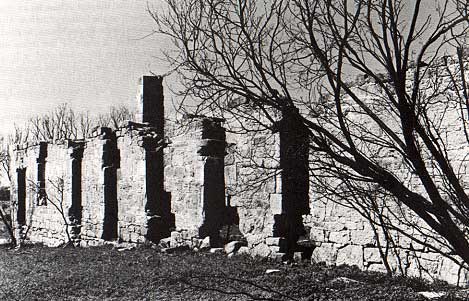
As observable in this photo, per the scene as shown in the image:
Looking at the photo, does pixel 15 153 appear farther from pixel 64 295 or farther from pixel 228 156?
pixel 64 295

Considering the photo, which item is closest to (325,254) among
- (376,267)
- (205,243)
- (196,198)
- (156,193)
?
(376,267)

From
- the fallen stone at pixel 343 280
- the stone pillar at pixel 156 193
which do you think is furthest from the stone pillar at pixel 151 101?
the fallen stone at pixel 343 280

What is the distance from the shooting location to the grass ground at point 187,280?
24.6 ft

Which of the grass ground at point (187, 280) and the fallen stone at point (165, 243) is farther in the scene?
the fallen stone at point (165, 243)

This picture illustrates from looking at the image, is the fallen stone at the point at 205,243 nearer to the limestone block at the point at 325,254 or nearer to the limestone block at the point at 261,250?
the limestone block at the point at 261,250

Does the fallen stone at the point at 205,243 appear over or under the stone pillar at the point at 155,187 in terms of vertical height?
under

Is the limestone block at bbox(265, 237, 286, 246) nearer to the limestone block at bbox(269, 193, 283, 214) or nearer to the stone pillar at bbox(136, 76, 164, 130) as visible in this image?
the limestone block at bbox(269, 193, 283, 214)

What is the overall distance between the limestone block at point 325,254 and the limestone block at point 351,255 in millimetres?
103

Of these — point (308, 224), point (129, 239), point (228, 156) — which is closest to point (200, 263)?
point (308, 224)

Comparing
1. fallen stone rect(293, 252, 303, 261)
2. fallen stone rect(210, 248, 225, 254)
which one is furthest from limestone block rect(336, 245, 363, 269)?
fallen stone rect(210, 248, 225, 254)

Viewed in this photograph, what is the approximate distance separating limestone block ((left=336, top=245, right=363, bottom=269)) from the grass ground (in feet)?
0.85

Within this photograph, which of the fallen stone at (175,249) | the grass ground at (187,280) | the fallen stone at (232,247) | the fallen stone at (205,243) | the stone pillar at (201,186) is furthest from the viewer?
the stone pillar at (201,186)

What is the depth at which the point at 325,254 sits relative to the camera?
9.80 meters

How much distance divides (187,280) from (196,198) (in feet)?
13.3
